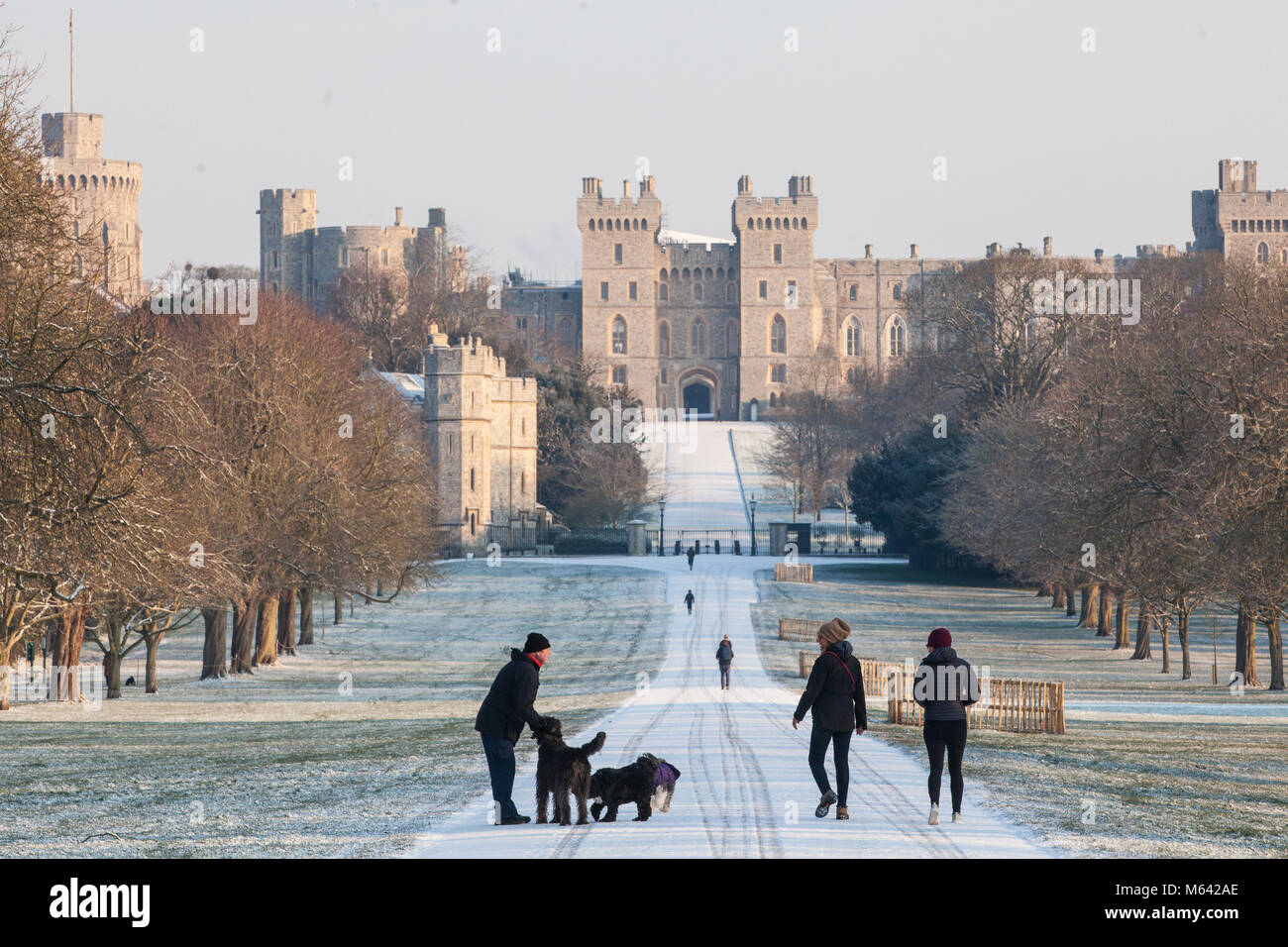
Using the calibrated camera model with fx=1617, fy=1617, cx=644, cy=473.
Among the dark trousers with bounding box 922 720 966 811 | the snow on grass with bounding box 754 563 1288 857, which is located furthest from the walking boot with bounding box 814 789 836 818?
the snow on grass with bounding box 754 563 1288 857

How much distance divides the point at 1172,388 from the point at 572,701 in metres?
11.5

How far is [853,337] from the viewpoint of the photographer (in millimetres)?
128500

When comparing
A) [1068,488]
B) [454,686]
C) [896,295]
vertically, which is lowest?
[454,686]

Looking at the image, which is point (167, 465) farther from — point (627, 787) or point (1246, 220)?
point (1246, 220)

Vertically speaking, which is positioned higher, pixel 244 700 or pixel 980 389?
pixel 980 389

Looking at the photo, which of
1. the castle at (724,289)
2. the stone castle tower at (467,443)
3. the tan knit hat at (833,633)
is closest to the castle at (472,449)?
the stone castle tower at (467,443)

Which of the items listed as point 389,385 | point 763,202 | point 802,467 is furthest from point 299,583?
point 763,202

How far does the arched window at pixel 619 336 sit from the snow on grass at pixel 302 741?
7176 cm

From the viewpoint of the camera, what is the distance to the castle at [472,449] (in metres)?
66.7

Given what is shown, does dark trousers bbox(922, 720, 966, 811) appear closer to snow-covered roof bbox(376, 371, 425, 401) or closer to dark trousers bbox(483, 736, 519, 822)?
dark trousers bbox(483, 736, 519, 822)

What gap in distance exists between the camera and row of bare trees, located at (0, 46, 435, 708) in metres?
16.3

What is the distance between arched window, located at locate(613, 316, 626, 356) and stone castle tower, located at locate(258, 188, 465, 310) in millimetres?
12953

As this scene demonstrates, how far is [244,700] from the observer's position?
1150 inches
